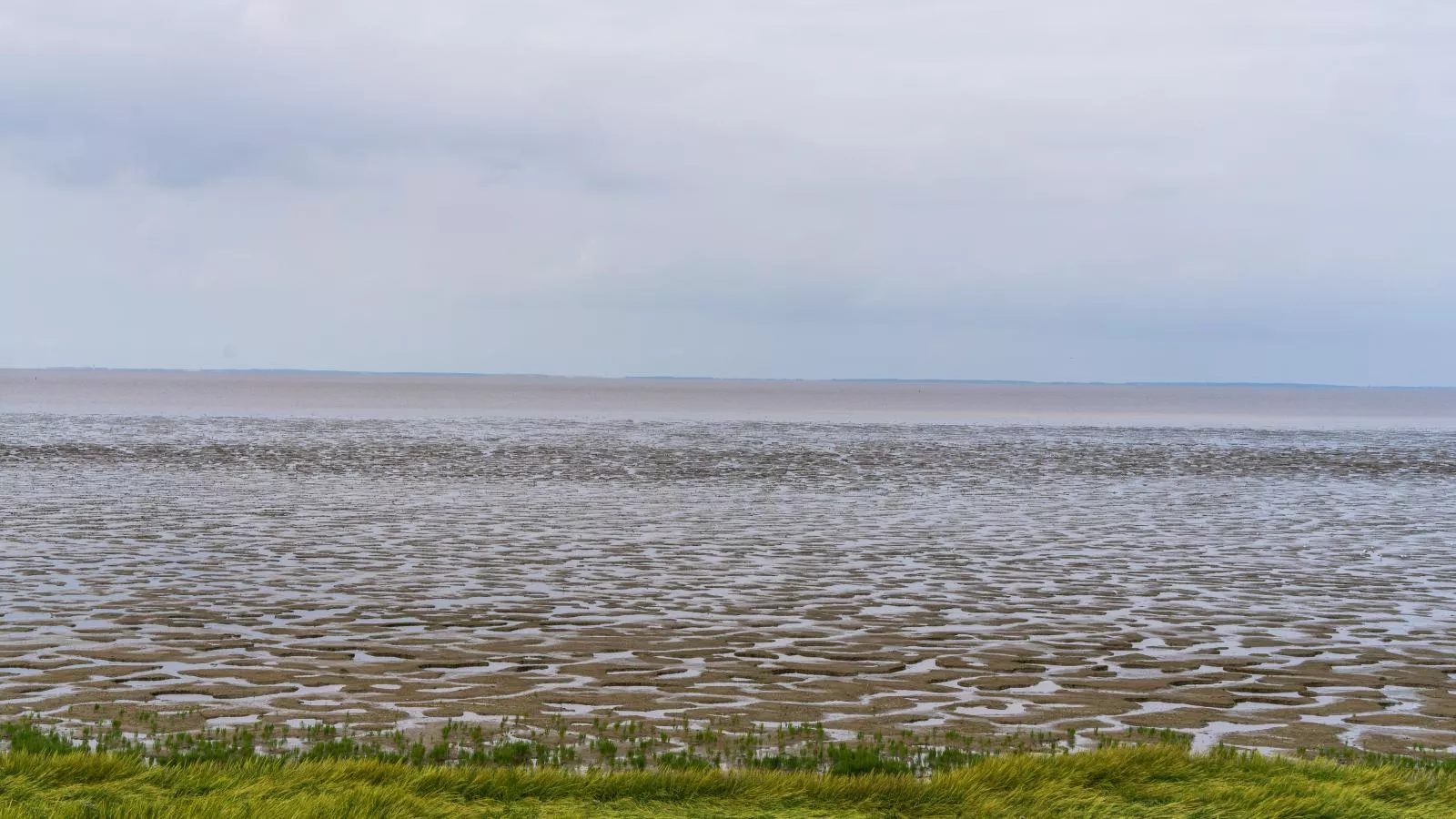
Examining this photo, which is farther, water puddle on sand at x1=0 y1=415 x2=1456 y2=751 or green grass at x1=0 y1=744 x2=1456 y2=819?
water puddle on sand at x1=0 y1=415 x2=1456 y2=751

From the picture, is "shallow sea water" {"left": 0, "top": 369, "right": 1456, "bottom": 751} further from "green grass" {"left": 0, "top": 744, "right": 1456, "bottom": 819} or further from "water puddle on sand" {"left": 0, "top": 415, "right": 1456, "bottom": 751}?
"green grass" {"left": 0, "top": 744, "right": 1456, "bottom": 819}

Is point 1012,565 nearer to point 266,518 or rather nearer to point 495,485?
point 266,518

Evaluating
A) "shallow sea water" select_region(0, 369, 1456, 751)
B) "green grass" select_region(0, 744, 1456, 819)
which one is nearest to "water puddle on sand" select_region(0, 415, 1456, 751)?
"shallow sea water" select_region(0, 369, 1456, 751)

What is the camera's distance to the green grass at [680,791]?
299 inches

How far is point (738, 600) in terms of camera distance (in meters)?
15.9

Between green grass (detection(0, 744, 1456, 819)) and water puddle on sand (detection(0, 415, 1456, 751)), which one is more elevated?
green grass (detection(0, 744, 1456, 819))

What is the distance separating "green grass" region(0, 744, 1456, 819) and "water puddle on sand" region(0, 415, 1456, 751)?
5.23ft

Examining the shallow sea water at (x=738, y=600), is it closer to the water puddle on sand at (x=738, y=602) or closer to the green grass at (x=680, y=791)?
the water puddle on sand at (x=738, y=602)

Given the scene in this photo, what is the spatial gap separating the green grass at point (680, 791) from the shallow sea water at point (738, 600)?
162 centimetres

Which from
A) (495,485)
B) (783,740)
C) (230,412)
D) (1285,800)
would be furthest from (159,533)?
(230,412)

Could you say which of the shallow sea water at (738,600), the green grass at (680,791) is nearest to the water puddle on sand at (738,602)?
the shallow sea water at (738,600)

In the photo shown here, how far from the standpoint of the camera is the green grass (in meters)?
7.60

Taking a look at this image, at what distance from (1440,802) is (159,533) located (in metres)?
19.3

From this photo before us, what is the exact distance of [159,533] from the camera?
2148 centimetres
